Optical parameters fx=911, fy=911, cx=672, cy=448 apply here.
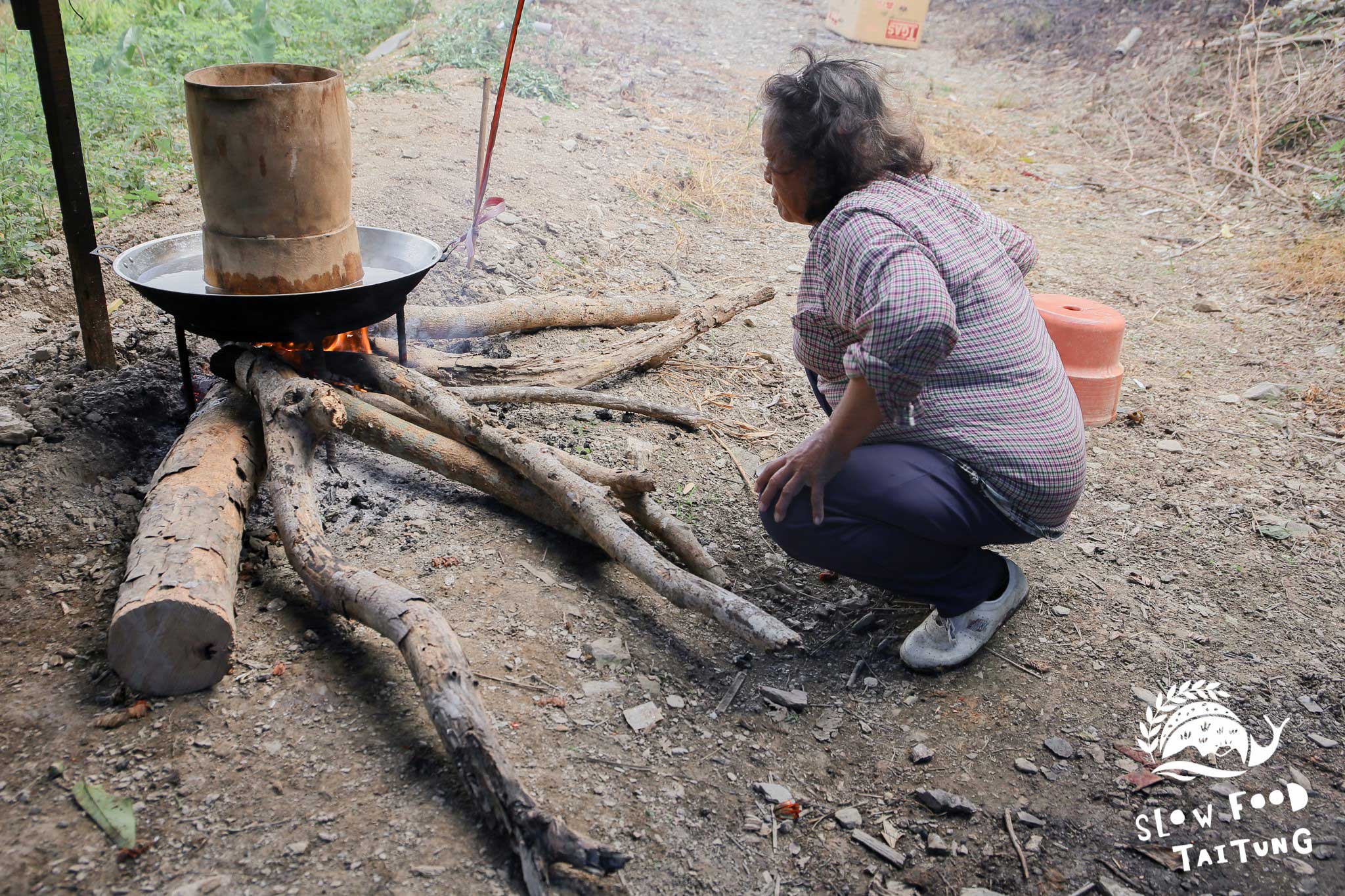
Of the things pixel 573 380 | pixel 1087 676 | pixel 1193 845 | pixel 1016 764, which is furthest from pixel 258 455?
pixel 1193 845

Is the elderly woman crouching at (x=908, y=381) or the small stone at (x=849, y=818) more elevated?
the elderly woman crouching at (x=908, y=381)

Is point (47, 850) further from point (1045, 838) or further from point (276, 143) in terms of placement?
point (1045, 838)

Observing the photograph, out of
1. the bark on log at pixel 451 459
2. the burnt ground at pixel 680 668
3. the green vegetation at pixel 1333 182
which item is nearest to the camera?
the burnt ground at pixel 680 668

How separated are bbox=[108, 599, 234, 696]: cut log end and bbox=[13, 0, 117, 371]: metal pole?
1.65 m

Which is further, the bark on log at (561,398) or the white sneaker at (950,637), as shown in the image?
the bark on log at (561,398)

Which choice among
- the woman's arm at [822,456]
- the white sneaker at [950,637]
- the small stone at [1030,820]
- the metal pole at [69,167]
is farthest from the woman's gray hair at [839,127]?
the metal pole at [69,167]

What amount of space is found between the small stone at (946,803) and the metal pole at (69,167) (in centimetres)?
310

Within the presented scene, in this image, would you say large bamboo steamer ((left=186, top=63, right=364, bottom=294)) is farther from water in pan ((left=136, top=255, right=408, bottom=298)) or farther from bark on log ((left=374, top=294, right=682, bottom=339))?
bark on log ((left=374, top=294, right=682, bottom=339))

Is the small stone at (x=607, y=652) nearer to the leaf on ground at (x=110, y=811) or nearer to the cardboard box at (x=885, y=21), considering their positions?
the leaf on ground at (x=110, y=811)

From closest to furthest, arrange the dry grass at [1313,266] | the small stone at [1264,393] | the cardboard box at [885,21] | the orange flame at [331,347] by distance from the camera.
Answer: the orange flame at [331,347], the small stone at [1264,393], the dry grass at [1313,266], the cardboard box at [885,21]

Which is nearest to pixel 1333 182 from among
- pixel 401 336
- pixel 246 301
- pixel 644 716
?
pixel 401 336

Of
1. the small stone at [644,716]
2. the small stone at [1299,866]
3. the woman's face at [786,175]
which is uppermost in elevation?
the woman's face at [786,175]

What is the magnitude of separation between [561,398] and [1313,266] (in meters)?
4.81

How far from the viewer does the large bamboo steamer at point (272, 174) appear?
251 cm
